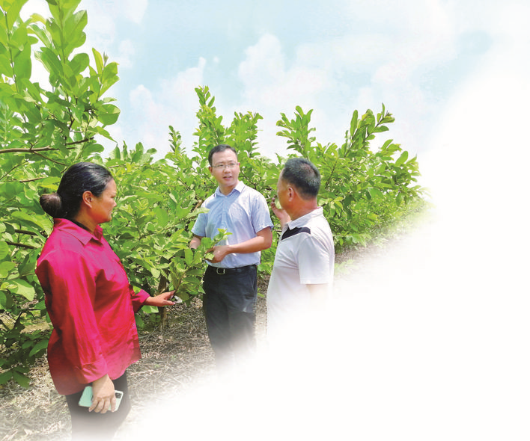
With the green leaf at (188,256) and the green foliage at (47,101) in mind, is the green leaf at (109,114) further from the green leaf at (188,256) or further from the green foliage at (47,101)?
the green leaf at (188,256)

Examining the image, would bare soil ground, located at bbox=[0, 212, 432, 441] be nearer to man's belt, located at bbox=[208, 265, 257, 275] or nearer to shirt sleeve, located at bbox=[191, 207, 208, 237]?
man's belt, located at bbox=[208, 265, 257, 275]

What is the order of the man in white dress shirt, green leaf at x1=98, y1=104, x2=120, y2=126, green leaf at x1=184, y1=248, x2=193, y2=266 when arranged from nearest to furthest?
green leaf at x1=98, y1=104, x2=120, y2=126
green leaf at x1=184, y1=248, x2=193, y2=266
the man in white dress shirt

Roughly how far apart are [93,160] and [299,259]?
1539 mm

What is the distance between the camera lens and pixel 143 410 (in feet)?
10.6

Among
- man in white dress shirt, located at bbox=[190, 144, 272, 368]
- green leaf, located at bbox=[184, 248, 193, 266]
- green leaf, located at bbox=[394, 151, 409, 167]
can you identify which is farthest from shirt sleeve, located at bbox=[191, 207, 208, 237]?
green leaf, located at bbox=[394, 151, 409, 167]

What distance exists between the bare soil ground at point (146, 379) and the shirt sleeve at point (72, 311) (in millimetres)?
1890

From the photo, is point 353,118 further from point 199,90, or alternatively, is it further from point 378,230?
point 378,230

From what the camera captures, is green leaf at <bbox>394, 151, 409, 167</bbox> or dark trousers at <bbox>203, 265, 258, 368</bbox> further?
green leaf at <bbox>394, 151, 409, 167</bbox>

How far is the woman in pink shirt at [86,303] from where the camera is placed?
143 centimetres

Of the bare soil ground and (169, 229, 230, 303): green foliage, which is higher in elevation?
(169, 229, 230, 303): green foliage

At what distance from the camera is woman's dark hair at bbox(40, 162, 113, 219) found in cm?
162

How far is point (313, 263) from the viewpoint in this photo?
1834mm

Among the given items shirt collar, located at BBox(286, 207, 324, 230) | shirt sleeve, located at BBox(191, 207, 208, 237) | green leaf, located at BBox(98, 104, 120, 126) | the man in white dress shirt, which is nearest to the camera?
green leaf, located at BBox(98, 104, 120, 126)

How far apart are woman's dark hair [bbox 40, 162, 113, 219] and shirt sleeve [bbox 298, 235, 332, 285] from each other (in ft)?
3.43
